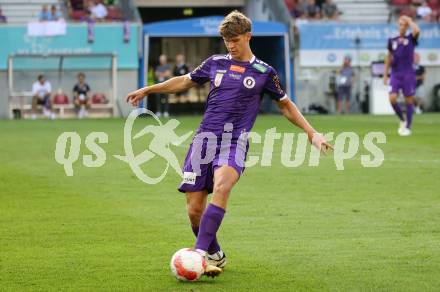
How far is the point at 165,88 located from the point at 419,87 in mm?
33407

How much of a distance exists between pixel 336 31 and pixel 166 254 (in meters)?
32.5

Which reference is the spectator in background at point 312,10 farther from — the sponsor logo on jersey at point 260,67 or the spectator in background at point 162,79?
the sponsor logo on jersey at point 260,67

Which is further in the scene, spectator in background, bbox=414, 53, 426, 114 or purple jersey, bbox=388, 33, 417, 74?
spectator in background, bbox=414, 53, 426, 114

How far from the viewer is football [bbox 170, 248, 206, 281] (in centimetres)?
772

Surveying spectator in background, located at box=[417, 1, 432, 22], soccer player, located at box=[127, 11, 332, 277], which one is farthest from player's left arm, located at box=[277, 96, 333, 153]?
spectator in background, located at box=[417, 1, 432, 22]

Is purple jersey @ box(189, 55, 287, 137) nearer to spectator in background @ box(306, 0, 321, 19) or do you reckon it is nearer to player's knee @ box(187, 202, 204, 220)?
player's knee @ box(187, 202, 204, 220)

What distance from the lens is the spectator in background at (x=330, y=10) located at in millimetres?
42094

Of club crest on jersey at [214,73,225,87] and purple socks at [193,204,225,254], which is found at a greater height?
club crest on jersey at [214,73,225,87]

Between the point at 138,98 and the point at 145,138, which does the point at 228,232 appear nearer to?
the point at 138,98

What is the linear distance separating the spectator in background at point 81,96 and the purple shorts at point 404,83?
16.4 m

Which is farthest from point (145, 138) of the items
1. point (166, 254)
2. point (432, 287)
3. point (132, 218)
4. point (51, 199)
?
point (432, 287)

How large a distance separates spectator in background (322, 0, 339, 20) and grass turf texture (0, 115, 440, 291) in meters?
24.3

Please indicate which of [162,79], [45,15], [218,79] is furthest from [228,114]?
[45,15]

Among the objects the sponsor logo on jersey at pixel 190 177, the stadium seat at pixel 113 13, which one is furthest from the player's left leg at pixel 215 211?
the stadium seat at pixel 113 13
